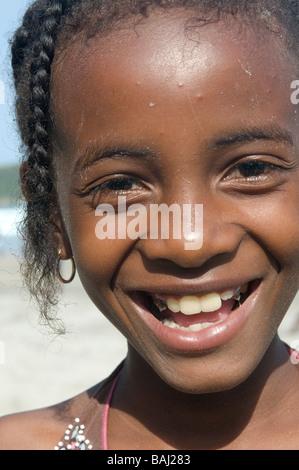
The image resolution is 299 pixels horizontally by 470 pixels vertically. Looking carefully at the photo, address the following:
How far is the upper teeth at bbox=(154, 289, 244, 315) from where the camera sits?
1.74 m

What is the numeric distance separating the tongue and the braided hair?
55cm

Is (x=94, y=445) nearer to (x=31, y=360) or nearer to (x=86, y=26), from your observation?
(x=86, y=26)

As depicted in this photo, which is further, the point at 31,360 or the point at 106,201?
the point at 31,360

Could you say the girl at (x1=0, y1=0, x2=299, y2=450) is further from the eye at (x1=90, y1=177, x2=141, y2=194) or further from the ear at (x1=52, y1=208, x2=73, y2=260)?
the ear at (x1=52, y1=208, x2=73, y2=260)

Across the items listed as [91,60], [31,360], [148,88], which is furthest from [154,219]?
[31,360]

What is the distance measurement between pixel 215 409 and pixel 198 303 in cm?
41

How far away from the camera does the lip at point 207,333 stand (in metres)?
1.74

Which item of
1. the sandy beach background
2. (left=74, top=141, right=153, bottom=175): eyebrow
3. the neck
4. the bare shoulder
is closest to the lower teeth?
the neck

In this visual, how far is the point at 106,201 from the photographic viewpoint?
1828 mm

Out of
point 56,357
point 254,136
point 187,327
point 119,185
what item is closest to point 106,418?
point 187,327

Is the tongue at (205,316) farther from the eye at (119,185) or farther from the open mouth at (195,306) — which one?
the eye at (119,185)

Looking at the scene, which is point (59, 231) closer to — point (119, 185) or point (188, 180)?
point (119, 185)

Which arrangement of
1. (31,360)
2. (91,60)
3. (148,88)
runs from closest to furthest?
(148,88), (91,60), (31,360)

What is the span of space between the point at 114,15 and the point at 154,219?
56 centimetres
